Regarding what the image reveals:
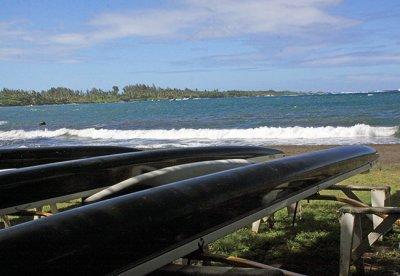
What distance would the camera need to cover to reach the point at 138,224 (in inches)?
108

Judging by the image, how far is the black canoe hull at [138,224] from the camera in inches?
90.4

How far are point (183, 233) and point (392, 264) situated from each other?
2.47m

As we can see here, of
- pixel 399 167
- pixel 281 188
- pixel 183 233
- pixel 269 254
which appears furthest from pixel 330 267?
pixel 399 167

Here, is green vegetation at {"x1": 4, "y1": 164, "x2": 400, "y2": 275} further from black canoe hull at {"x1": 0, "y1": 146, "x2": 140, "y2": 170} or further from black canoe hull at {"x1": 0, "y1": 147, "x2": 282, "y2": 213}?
black canoe hull at {"x1": 0, "y1": 146, "x2": 140, "y2": 170}

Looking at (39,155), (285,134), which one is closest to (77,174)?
(39,155)

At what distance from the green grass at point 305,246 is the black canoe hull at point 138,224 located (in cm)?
95

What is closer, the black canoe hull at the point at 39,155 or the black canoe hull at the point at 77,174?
the black canoe hull at the point at 77,174

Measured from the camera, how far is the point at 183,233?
120 inches

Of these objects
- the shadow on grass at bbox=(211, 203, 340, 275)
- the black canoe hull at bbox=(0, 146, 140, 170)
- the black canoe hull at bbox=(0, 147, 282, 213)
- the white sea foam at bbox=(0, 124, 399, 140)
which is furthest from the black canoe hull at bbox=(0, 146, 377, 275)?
the white sea foam at bbox=(0, 124, 399, 140)

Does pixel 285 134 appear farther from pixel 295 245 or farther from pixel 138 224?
pixel 138 224

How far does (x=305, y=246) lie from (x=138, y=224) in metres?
3.04

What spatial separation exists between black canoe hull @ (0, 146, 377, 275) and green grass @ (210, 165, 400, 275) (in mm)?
946

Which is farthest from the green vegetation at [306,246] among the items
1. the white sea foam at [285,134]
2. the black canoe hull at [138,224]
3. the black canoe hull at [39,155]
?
the white sea foam at [285,134]

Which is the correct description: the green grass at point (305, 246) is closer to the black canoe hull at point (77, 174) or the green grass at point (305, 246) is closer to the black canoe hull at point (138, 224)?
the black canoe hull at point (138, 224)
